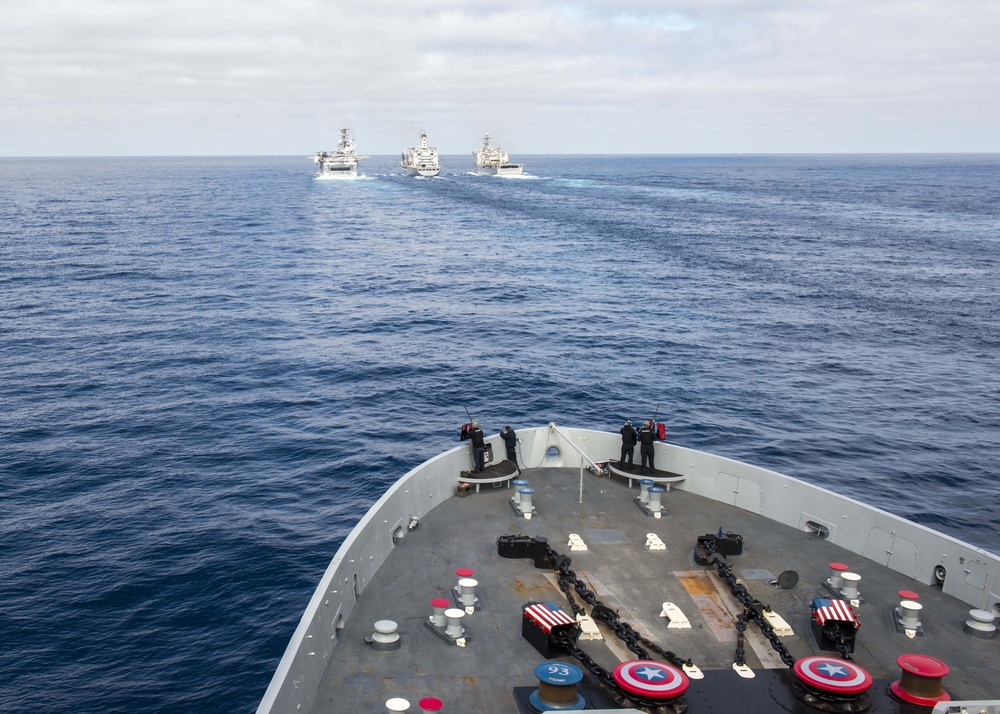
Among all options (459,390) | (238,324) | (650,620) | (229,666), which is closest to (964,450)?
(459,390)

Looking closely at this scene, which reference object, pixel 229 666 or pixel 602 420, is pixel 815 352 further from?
pixel 229 666

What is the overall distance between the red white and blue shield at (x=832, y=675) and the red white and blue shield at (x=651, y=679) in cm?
197

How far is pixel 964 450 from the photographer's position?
4450 cm

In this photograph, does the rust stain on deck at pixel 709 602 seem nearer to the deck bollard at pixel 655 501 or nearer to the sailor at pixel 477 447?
the deck bollard at pixel 655 501

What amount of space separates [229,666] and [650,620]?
13.9 m

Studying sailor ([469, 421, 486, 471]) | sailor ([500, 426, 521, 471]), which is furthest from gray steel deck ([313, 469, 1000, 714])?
sailor ([500, 426, 521, 471])

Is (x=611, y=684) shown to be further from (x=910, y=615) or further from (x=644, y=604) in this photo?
(x=910, y=615)

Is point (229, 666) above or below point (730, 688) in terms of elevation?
below

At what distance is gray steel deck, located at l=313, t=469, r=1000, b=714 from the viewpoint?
46.7ft

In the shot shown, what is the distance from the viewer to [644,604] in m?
16.9

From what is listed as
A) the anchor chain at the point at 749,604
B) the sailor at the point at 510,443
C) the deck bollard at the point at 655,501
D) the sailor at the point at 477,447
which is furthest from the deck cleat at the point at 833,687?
the sailor at the point at 510,443

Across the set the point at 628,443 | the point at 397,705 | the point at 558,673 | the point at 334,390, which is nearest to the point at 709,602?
the point at 558,673

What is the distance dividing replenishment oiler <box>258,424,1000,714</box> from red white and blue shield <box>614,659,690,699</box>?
35 mm

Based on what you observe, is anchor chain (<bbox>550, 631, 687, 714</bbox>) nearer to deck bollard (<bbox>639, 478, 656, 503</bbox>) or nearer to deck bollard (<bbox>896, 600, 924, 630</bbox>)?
deck bollard (<bbox>896, 600, 924, 630</bbox>)
